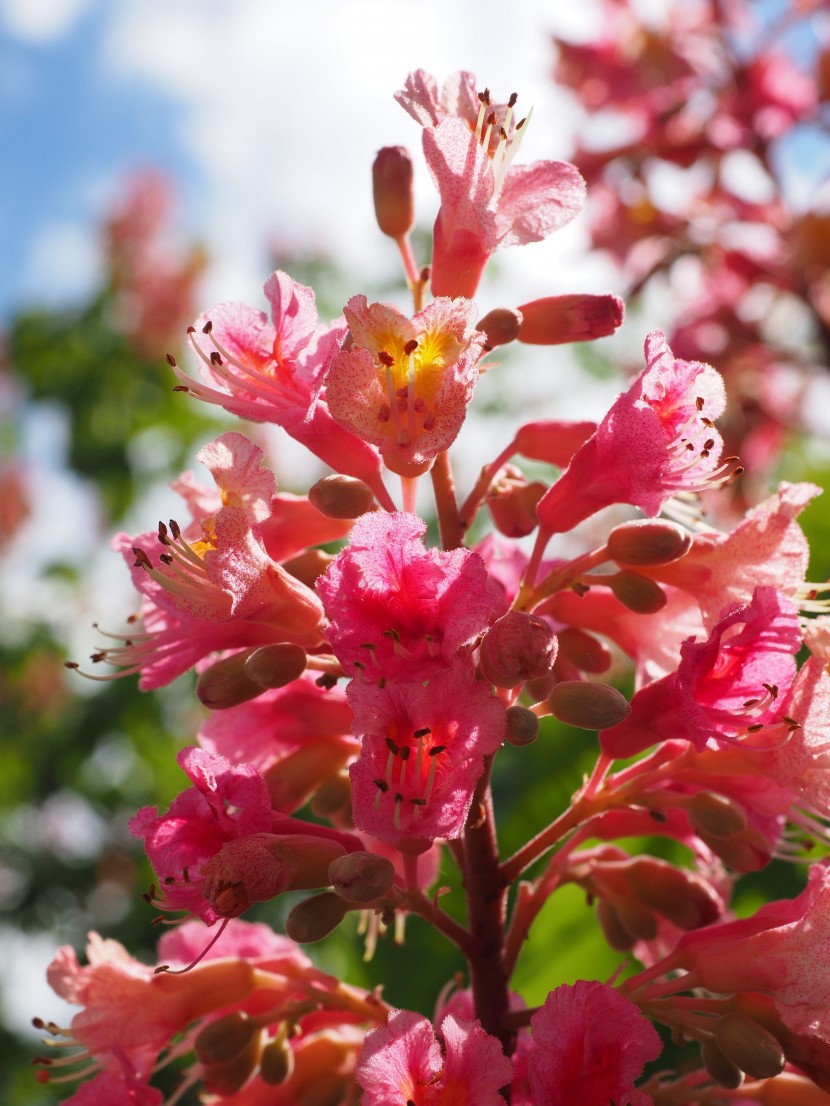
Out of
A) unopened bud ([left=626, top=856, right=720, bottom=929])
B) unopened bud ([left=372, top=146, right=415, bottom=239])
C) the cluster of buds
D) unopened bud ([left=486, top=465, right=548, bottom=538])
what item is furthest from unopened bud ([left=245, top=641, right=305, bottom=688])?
unopened bud ([left=372, top=146, right=415, bottom=239])

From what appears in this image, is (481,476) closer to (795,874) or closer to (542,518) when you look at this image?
(542,518)

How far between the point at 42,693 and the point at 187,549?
19.2 feet

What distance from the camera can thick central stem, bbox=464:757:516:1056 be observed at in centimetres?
153

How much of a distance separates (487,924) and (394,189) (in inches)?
41.8

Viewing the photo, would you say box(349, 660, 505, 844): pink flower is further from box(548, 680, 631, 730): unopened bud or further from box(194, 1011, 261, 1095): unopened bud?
box(194, 1011, 261, 1095): unopened bud

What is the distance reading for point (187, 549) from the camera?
149 cm

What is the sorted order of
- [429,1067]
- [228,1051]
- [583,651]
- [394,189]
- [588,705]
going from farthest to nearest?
[394,189] < [583,651] < [228,1051] < [588,705] < [429,1067]

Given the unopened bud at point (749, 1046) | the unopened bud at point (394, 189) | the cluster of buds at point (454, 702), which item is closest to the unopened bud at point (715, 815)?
the cluster of buds at point (454, 702)

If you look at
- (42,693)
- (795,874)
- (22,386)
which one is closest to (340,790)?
(795,874)

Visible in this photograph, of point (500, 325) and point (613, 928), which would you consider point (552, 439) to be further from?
point (613, 928)

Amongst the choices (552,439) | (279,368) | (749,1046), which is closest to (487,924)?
(749,1046)

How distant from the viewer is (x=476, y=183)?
5.02 feet

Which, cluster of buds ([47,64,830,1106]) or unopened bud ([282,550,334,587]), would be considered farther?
unopened bud ([282,550,334,587])

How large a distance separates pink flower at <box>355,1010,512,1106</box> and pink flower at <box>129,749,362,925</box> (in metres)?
0.21
